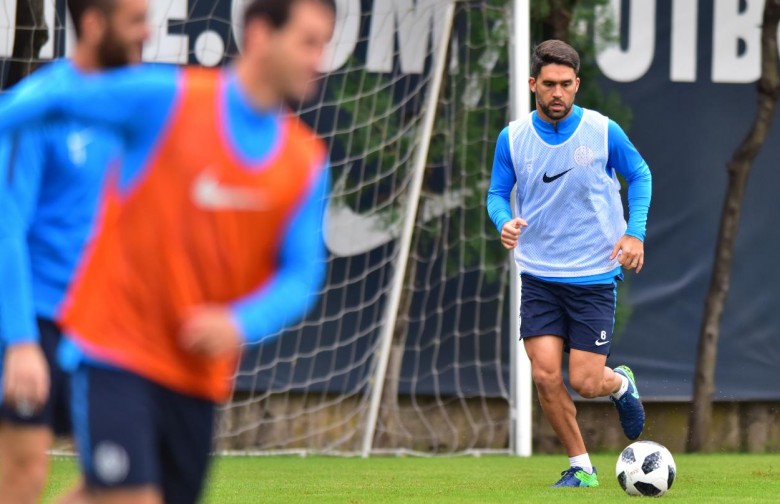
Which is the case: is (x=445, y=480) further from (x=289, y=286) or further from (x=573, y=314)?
(x=289, y=286)

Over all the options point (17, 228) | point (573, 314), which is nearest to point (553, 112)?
point (573, 314)

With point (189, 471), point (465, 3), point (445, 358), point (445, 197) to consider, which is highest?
point (465, 3)

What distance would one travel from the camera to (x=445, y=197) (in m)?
9.69

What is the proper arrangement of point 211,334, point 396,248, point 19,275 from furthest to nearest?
point 396,248 < point 19,275 < point 211,334

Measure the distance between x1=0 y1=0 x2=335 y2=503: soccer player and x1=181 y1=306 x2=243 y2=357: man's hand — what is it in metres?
0.02

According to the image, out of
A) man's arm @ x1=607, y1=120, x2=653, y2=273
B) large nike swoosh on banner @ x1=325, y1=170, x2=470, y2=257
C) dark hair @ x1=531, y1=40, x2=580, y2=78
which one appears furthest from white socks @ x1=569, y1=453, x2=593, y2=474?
large nike swoosh on banner @ x1=325, y1=170, x2=470, y2=257

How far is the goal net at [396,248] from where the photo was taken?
375 inches

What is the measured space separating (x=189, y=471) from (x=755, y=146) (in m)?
7.43

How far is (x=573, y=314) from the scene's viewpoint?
675cm

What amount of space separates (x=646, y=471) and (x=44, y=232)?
322 cm

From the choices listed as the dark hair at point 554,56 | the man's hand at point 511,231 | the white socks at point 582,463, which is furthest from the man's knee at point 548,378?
the dark hair at point 554,56

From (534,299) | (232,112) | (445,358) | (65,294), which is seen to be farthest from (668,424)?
(232,112)

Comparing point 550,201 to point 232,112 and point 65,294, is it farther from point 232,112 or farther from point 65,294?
point 232,112

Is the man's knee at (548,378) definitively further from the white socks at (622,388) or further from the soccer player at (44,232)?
the soccer player at (44,232)
